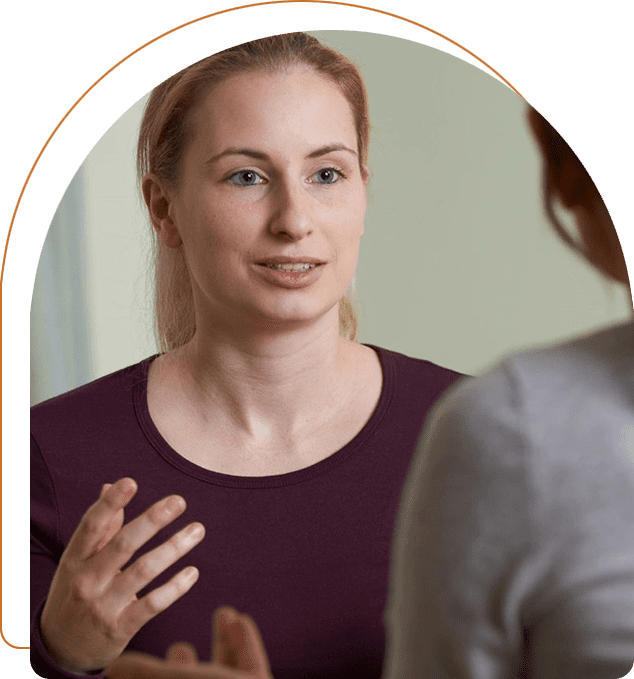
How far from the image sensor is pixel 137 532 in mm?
966

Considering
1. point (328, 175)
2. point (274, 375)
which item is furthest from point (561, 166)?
point (274, 375)

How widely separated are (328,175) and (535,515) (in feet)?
1.75

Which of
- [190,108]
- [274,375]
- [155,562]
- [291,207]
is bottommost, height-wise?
[155,562]

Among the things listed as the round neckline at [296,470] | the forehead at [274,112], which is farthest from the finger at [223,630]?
the forehead at [274,112]

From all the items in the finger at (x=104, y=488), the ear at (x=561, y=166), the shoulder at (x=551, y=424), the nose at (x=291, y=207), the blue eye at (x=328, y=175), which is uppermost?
the blue eye at (x=328, y=175)

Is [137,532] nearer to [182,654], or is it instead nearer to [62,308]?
[182,654]

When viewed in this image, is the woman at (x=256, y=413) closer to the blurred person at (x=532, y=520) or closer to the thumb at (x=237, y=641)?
the thumb at (x=237, y=641)

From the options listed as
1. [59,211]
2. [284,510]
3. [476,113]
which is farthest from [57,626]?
[476,113]

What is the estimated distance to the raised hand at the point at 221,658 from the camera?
36.9 inches

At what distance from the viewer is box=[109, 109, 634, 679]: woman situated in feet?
1.56

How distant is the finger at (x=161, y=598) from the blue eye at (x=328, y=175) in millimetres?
376

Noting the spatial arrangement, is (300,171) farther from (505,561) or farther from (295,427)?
Answer: (505,561)

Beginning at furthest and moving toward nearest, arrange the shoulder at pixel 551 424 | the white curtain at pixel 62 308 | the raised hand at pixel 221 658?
the white curtain at pixel 62 308, the raised hand at pixel 221 658, the shoulder at pixel 551 424

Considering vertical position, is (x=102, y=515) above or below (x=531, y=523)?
above
